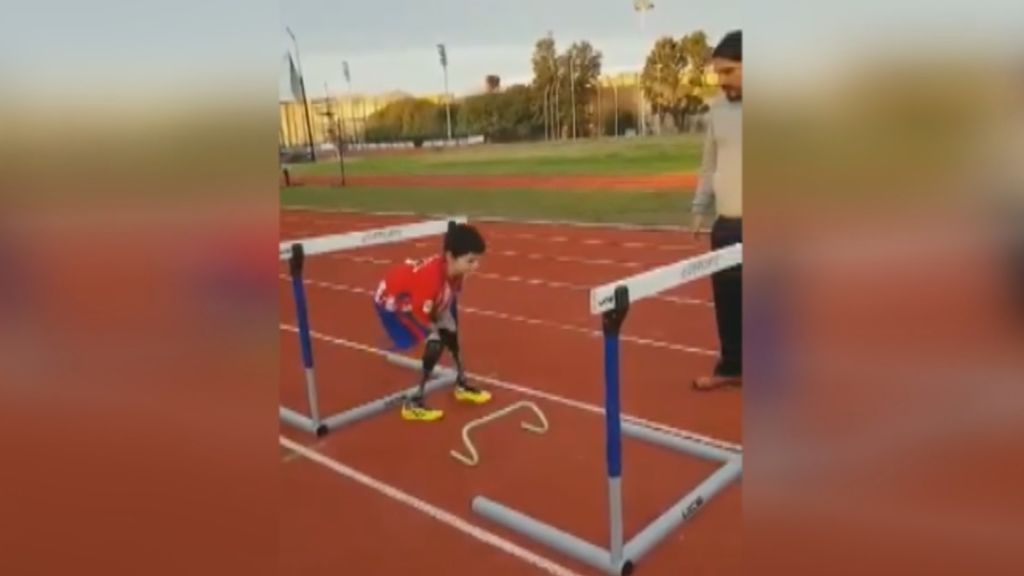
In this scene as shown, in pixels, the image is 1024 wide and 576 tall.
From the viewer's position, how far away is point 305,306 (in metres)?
2.83

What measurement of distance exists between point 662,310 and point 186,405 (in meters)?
3.64

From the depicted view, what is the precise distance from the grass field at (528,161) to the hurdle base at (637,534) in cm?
313

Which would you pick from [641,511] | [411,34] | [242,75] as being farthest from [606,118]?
[242,75]

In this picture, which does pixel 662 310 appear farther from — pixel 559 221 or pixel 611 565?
pixel 559 221

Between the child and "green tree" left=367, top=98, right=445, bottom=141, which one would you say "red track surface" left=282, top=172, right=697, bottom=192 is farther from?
the child

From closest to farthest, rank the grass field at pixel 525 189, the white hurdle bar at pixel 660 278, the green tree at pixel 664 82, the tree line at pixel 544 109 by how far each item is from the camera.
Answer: the white hurdle bar at pixel 660 278
the green tree at pixel 664 82
the tree line at pixel 544 109
the grass field at pixel 525 189

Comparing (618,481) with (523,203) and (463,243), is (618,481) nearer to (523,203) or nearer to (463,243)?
(463,243)

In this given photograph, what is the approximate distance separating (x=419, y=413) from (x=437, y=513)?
2.39ft

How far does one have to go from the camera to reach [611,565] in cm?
180

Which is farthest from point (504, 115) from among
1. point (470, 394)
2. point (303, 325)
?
point (303, 325)

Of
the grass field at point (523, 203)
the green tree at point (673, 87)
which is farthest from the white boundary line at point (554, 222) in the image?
the green tree at point (673, 87)

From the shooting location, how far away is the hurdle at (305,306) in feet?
8.38

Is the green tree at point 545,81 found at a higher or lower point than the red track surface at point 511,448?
higher

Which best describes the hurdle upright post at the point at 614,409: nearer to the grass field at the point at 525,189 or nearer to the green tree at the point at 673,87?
the green tree at the point at 673,87
